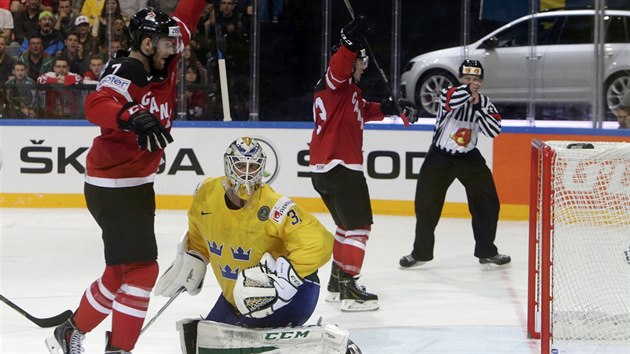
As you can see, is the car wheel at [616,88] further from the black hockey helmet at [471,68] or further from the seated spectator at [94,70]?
the seated spectator at [94,70]

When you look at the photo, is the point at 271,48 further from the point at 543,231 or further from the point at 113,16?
the point at 543,231

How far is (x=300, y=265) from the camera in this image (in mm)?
3375

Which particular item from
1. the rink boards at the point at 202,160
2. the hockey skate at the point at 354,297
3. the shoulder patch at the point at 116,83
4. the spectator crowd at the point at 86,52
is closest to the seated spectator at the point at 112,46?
the spectator crowd at the point at 86,52

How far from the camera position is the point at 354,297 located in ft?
17.5

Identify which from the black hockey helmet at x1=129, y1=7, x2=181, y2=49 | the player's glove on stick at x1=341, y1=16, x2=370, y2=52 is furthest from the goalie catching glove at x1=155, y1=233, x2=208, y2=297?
the player's glove on stick at x1=341, y1=16, x2=370, y2=52

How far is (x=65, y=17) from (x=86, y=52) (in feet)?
1.17

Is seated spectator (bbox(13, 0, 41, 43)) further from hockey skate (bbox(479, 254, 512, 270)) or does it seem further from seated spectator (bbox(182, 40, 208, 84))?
hockey skate (bbox(479, 254, 512, 270))

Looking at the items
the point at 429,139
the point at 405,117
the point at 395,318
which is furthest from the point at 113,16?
the point at 395,318

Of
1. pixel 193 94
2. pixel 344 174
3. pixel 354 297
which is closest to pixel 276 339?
pixel 354 297

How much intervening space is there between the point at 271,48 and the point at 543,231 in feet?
17.4

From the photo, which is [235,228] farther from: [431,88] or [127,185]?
[431,88]

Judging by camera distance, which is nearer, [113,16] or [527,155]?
[527,155]

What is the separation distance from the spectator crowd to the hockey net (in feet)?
14.3

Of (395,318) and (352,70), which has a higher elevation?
(352,70)
